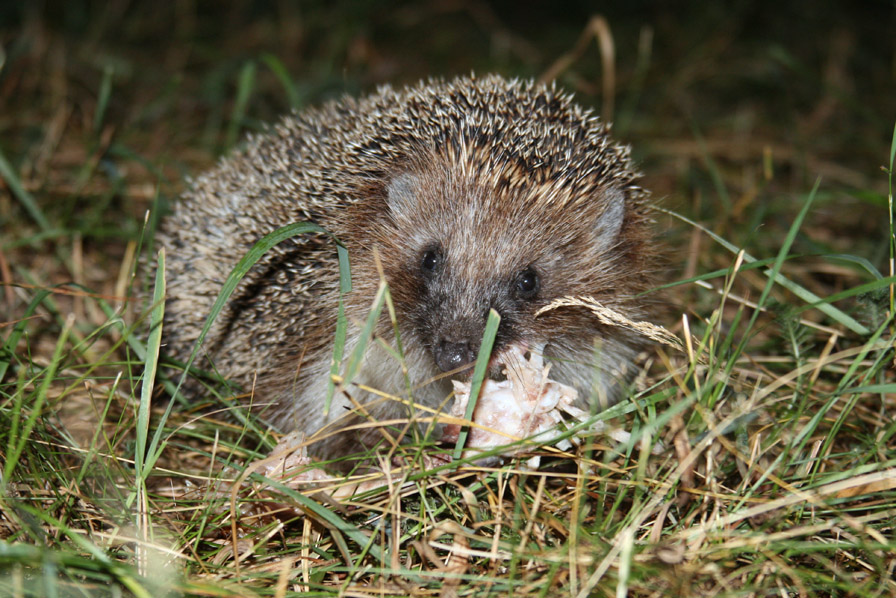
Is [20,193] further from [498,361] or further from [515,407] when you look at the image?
[515,407]

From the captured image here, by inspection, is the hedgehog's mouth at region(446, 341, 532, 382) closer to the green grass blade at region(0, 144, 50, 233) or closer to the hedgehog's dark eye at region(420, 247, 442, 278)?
the hedgehog's dark eye at region(420, 247, 442, 278)

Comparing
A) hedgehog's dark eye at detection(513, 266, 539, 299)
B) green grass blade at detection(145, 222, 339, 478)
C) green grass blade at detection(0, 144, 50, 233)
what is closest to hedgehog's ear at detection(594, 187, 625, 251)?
hedgehog's dark eye at detection(513, 266, 539, 299)

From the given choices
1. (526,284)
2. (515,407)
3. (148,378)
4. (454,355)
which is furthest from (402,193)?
(148,378)

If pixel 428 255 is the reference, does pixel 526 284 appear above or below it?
below

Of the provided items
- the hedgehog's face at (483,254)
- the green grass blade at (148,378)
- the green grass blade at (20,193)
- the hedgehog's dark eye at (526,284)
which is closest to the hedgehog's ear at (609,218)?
the hedgehog's face at (483,254)

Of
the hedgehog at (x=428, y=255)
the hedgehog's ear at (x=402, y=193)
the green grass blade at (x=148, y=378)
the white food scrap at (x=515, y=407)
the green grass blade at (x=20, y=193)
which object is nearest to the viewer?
the green grass blade at (x=148, y=378)

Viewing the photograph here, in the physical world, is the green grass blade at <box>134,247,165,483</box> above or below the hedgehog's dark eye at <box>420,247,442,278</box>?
below

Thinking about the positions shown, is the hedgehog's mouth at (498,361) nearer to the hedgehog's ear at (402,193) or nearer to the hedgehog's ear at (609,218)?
the hedgehog's ear at (609,218)

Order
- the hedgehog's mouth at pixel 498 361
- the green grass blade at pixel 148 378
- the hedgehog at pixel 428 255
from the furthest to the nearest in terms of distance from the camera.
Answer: the hedgehog at pixel 428 255 → the hedgehog's mouth at pixel 498 361 → the green grass blade at pixel 148 378
